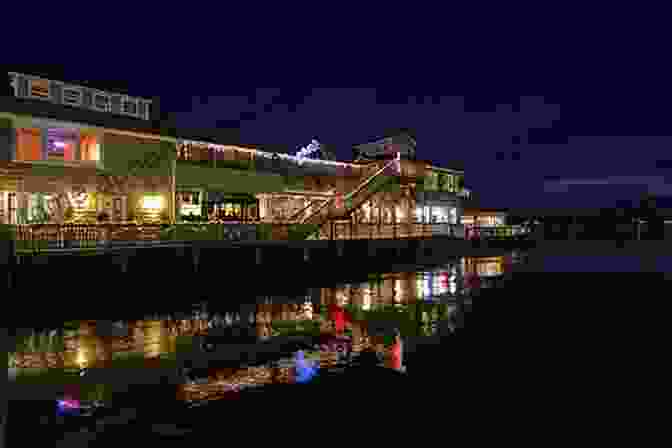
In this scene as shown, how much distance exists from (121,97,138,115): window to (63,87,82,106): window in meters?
2.57

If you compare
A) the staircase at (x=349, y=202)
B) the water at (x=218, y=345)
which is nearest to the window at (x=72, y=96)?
the water at (x=218, y=345)

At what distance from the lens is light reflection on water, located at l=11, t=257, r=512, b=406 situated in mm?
14406

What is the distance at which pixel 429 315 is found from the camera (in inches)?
918

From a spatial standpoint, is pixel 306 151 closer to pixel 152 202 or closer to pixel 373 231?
pixel 373 231

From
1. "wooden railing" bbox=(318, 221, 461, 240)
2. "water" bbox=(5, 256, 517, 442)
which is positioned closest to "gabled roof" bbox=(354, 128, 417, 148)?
"wooden railing" bbox=(318, 221, 461, 240)

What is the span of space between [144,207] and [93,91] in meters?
6.24

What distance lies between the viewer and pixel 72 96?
30312mm

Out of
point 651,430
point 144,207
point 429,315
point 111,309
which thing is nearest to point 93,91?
point 144,207

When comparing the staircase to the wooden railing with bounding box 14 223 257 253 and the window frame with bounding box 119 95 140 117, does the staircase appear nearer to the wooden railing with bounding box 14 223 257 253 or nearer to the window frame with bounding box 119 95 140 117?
the wooden railing with bounding box 14 223 257 253

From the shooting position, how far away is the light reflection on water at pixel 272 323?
1441 cm

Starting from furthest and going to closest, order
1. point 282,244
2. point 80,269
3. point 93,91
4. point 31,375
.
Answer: point 282,244, point 93,91, point 80,269, point 31,375

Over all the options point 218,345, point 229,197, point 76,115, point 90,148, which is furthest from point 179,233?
point 218,345

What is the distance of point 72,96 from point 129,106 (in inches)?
132

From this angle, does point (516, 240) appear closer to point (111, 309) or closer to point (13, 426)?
point (111, 309)
